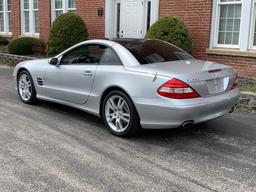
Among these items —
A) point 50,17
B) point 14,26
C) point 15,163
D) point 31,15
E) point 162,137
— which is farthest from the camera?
point 14,26

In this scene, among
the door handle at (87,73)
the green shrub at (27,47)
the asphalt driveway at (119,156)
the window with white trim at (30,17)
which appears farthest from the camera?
the window with white trim at (30,17)

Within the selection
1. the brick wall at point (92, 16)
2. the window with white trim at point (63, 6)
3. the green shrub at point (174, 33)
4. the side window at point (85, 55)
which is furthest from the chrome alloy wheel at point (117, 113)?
the window with white trim at point (63, 6)

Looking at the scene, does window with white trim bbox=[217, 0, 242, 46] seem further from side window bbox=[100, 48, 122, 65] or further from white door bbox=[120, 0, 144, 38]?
side window bbox=[100, 48, 122, 65]

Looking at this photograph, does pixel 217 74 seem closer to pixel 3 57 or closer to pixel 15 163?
pixel 15 163

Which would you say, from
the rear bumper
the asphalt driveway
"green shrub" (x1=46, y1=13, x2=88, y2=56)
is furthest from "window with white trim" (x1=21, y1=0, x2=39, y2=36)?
the rear bumper

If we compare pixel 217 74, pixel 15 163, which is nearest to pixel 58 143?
pixel 15 163

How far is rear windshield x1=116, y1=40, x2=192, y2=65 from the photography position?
5.46 meters

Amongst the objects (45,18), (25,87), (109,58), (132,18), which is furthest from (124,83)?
(45,18)

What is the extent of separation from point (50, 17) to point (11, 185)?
1220 centimetres

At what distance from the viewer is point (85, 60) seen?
6.10 m

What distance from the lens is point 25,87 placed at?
7.39 meters

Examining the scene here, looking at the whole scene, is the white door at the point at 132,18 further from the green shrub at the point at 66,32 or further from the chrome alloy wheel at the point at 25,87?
the chrome alloy wheel at the point at 25,87

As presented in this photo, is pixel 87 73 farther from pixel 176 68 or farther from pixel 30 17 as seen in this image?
pixel 30 17

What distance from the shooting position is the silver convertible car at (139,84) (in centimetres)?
477
